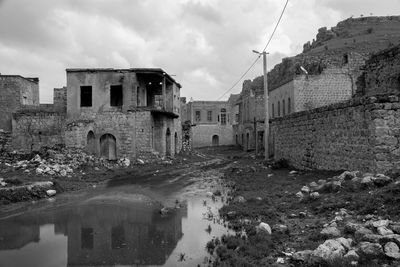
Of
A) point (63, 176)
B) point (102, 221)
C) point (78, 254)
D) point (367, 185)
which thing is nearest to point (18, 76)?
point (63, 176)

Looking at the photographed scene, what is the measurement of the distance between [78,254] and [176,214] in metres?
3.51

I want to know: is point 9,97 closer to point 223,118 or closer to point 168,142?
point 168,142

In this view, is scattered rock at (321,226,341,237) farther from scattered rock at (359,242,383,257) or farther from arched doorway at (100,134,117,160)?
arched doorway at (100,134,117,160)

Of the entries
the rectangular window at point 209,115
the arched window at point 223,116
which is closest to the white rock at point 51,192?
the rectangular window at point 209,115

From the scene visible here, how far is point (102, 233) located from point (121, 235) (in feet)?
1.74

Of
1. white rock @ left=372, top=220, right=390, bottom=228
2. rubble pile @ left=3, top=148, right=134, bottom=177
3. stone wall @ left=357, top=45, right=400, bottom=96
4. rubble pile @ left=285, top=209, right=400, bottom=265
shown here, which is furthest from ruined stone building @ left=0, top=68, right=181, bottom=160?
white rock @ left=372, top=220, right=390, bottom=228

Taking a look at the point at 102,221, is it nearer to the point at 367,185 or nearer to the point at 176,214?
the point at 176,214

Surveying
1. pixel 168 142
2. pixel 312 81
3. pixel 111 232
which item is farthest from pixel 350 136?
pixel 168 142

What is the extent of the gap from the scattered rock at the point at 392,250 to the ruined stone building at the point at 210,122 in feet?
167

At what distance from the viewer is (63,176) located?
17.6 metres

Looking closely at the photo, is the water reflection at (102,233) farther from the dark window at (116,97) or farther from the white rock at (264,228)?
the dark window at (116,97)

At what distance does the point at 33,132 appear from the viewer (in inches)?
987

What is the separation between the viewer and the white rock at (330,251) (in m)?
5.27

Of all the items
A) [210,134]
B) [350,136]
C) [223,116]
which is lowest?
[350,136]
